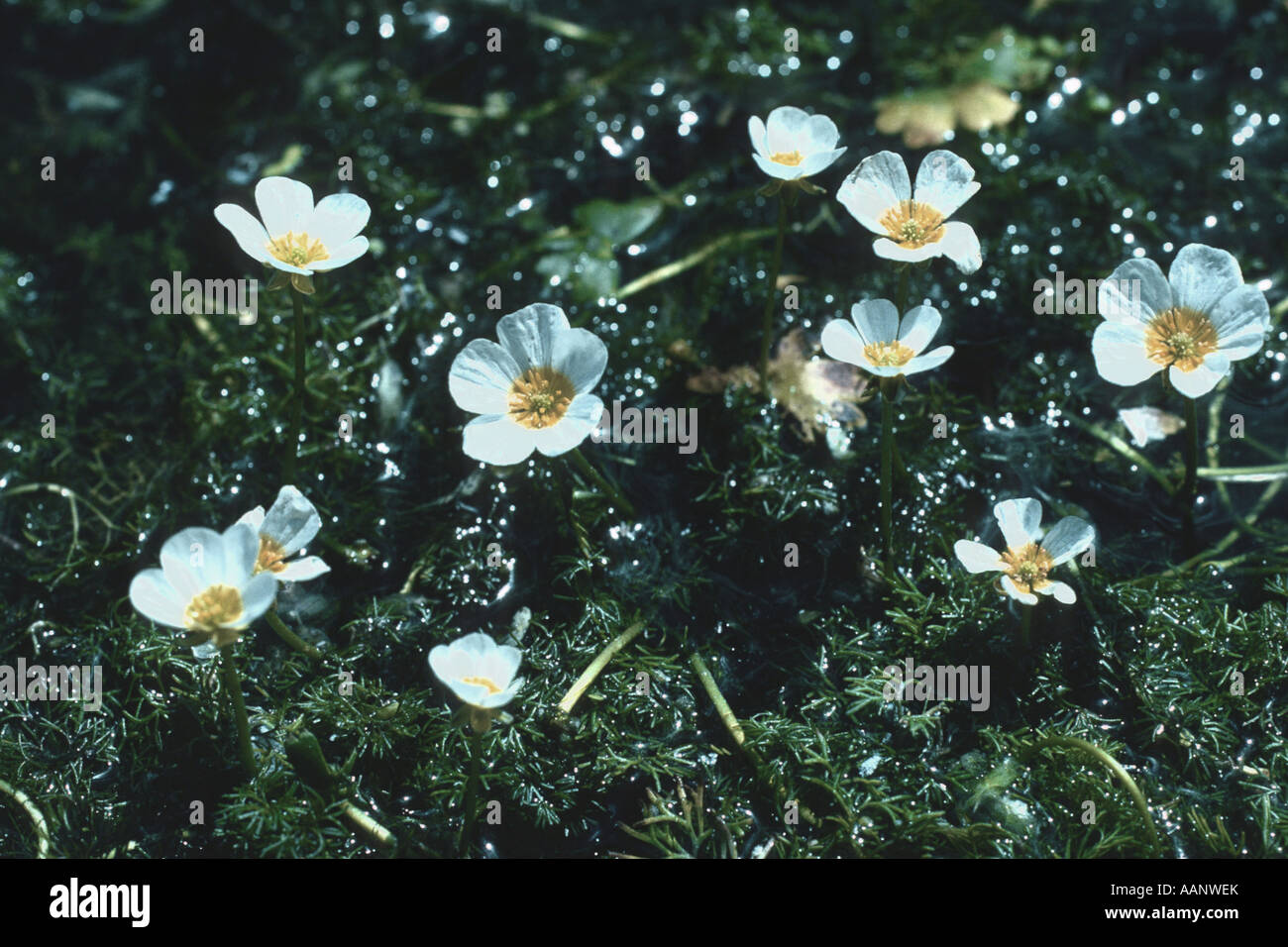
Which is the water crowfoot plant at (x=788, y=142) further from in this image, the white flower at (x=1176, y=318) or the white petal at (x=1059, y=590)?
the white petal at (x=1059, y=590)

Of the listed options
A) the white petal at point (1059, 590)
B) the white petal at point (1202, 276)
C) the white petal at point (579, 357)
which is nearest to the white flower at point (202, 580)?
the white petal at point (579, 357)

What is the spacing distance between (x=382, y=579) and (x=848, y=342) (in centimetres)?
118

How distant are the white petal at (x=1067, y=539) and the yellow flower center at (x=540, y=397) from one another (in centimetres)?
101

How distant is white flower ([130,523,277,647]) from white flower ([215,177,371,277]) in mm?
605

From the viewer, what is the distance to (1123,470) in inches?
101

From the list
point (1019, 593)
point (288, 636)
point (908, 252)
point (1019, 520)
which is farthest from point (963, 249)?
point (288, 636)

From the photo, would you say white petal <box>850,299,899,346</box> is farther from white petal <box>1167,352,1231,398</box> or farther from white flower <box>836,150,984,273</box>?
white petal <box>1167,352,1231,398</box>

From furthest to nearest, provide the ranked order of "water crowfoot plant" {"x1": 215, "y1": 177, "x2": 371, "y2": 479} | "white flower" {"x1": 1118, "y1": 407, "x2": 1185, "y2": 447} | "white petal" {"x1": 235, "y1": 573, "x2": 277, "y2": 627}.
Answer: "white flower" {"x1": 1118, "y1": 407, "x2": 1185, "y2": 447} < "water crowfoot plant" {"x1": 215, "y1": 177, "x2": 371, "y2": 479} < "white petal" {"x1": 235, "y1": 573, "x2": 277, "y2": 627}

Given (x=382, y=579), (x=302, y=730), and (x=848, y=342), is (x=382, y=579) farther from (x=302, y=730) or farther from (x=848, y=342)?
(x=848, y=342)

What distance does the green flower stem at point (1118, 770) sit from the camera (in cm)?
197

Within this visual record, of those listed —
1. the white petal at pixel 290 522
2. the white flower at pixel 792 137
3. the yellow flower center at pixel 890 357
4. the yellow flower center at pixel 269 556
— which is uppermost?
the white flower at pixel 792 137

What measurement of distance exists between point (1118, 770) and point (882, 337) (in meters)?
0.94

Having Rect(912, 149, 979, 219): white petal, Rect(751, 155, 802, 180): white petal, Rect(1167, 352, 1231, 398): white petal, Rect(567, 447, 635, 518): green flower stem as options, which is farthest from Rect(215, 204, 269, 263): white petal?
Rect(1167, 352, 1231, 398): white petal

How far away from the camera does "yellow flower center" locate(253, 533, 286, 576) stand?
2069 mm
